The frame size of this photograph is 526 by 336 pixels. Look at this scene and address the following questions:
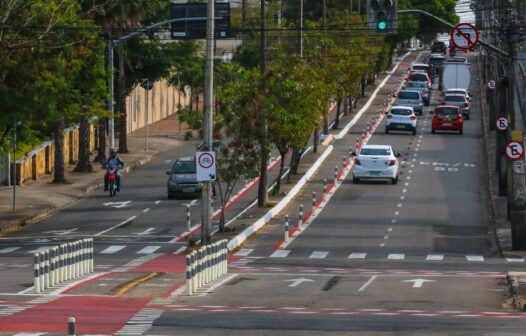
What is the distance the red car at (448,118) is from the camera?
75.2 meters

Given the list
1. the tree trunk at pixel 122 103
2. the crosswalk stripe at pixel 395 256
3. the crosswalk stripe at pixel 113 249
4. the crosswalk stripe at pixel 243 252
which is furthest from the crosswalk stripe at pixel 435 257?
the tree trunk at pixel 122 103

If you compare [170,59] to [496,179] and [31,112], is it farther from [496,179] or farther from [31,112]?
[31,112]

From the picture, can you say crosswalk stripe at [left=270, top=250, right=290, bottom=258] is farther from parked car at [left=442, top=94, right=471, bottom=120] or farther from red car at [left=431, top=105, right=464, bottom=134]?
parked car at [left=442, top=94, right=471, bottom=120]

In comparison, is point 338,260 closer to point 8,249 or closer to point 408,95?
point 8,249

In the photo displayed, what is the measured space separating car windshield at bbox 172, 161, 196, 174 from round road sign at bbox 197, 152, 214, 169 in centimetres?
1527

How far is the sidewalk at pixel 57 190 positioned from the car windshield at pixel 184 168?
4.05 metres

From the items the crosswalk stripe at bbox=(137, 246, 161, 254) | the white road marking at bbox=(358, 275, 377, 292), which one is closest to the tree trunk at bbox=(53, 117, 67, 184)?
the crosswalk stripe at bbox=(137, 246, 161, 254)

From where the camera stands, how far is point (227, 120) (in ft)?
136

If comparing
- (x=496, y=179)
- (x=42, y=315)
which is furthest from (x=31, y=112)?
(x=496, y=179)

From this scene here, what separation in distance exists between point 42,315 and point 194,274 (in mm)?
4558

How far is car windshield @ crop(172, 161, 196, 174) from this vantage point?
170 feet

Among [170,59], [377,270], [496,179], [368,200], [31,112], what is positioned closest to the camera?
[377,270]

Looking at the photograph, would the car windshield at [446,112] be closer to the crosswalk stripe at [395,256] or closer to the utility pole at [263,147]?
the utility pole at [263,147]

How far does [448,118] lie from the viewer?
75312 mm
